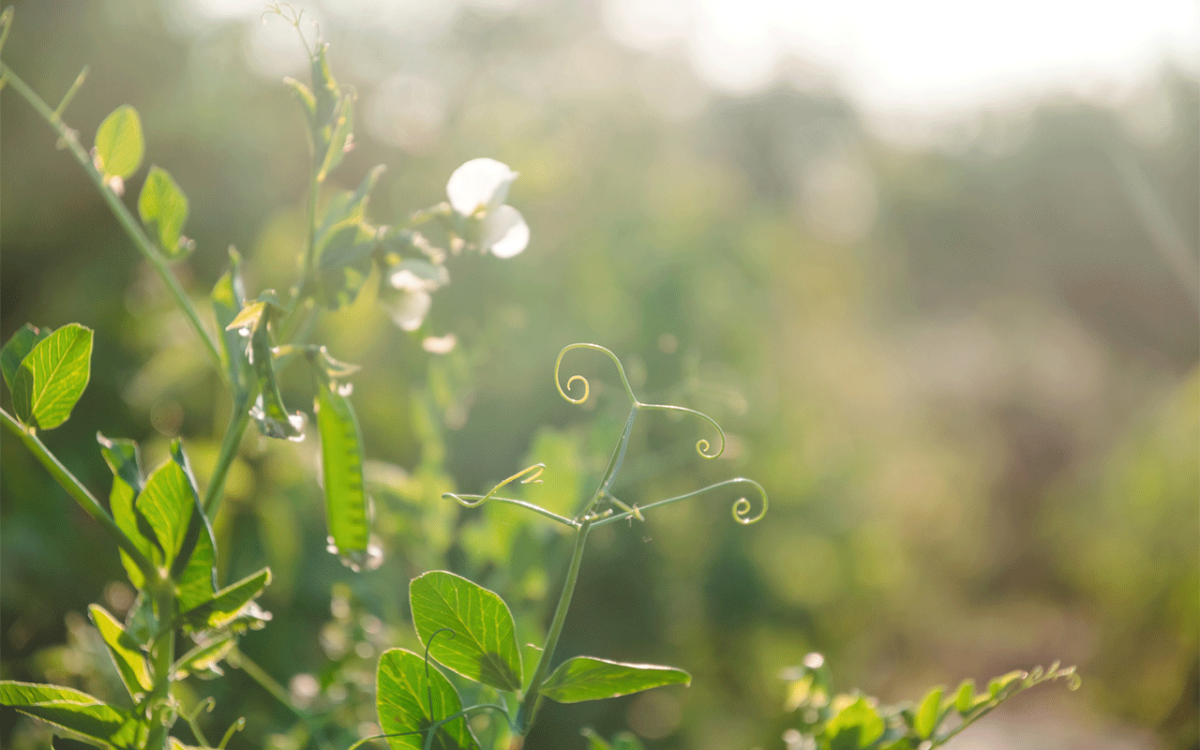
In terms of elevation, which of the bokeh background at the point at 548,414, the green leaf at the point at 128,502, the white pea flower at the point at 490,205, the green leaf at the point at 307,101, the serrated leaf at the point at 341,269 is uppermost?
the green leaf at the point at 307,101

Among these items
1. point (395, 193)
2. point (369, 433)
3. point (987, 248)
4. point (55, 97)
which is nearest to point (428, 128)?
point (395, 193)

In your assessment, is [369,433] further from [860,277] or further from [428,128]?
[860,277]

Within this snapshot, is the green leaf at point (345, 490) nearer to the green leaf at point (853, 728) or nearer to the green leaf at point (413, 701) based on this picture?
the green leaf at point (413, 701)

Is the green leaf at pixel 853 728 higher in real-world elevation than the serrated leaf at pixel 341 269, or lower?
lower

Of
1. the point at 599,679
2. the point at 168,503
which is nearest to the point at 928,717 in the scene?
the point at 599,679

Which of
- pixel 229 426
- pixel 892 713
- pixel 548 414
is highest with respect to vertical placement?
pixel 229 426

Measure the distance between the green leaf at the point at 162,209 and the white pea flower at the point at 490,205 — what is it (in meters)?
0.08

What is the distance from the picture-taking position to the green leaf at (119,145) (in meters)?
0.23

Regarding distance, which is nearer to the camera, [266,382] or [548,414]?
[266,382]

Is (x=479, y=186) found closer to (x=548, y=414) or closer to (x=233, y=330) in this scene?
(x=233, y=330)

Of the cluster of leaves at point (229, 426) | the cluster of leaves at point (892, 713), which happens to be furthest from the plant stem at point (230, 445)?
the cluster of leaves at point (892, 713)

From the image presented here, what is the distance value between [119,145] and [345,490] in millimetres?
131

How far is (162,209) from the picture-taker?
0.22 metres

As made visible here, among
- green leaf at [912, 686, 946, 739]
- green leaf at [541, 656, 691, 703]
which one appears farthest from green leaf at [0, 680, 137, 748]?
green leaf at [912, 686, 946, 739]
